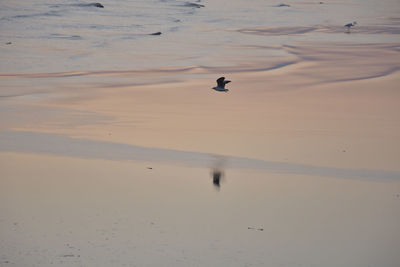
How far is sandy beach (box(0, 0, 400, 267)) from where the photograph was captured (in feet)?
20.9

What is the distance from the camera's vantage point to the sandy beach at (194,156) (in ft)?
20.9

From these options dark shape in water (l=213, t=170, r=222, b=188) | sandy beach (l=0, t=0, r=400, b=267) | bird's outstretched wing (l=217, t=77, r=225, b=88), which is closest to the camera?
sandy beach (l=0, t=0, r=400, b=267)

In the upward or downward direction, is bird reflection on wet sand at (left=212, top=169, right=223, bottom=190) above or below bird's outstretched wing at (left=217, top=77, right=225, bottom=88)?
above

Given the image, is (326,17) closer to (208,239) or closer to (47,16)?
(47,16)

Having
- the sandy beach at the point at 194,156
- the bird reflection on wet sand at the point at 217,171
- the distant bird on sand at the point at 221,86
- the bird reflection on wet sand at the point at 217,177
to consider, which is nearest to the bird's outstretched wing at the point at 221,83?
the distant bird on sand at the point at 221,86

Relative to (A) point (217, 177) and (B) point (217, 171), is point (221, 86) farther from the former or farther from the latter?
(A) point (217, 177)

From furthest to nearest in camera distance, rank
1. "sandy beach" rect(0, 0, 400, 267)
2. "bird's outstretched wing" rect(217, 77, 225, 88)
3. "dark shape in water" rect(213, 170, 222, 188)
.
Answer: "bird's outstretched wing" rect(217, 77, 225, 88), "dark shape in water" rect(213, 170, 222, 188), "sandy beach" rect(0, 0, 400, 267)

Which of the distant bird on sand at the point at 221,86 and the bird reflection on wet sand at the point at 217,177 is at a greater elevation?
the bird reflection on wet sand at the point at 217,177

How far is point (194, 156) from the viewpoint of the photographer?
30.5 feet

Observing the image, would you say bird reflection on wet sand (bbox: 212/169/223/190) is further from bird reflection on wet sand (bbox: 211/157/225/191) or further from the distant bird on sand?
the distant bird on sand

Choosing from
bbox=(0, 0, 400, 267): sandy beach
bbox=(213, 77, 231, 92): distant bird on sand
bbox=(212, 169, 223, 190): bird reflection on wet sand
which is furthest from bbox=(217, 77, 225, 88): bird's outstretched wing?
bbox=(212, 169, 223, 190): bird reflection on wet sand

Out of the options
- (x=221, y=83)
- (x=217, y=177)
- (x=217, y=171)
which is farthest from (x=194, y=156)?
(x=221, y=83)

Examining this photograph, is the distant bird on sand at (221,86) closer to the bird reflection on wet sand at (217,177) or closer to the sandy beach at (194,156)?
the sandy beach at (194,156)

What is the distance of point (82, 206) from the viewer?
23.4ft
